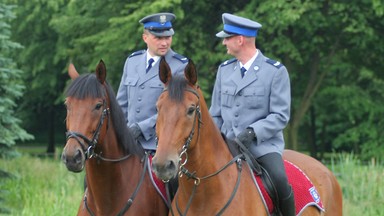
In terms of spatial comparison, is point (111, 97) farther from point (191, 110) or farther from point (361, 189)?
point (361, 189)

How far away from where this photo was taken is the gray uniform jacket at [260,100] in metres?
7.21

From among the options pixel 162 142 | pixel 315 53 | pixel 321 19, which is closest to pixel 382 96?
pixel 315 53

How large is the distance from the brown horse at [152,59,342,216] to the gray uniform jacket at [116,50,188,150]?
1.26 metres

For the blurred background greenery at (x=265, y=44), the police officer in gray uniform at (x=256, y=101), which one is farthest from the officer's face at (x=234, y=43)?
the blurred background greenery at (x=265, y=44)

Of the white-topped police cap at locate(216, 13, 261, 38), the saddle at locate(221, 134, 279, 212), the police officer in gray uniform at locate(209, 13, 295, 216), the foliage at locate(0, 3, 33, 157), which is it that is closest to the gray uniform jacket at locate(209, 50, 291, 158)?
the police officer in gray uniform at locate(209, 13, 295, 216)

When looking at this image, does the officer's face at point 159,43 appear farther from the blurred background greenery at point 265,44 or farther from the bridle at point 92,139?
the blurred background greenery at point 265,44

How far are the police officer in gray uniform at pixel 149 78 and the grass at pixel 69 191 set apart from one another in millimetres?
3783

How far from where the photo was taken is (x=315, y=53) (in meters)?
25.5

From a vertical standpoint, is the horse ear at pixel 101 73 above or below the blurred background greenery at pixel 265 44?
above

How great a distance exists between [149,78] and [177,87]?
6.42ft

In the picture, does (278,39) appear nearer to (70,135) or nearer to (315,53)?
(315,53)

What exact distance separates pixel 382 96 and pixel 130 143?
20952 mm

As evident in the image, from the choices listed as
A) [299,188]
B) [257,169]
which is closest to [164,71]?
[257,169]

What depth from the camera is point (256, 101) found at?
7.25 meters
